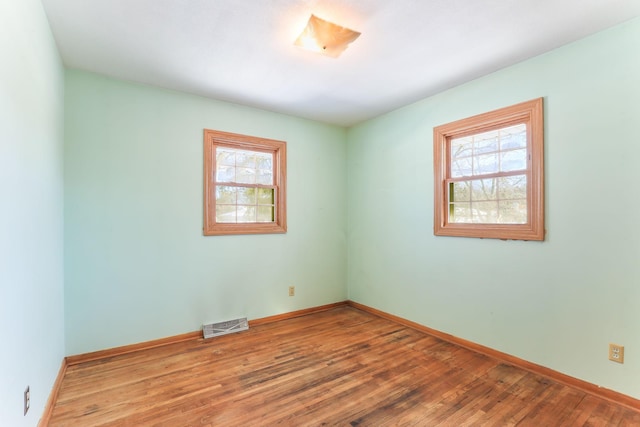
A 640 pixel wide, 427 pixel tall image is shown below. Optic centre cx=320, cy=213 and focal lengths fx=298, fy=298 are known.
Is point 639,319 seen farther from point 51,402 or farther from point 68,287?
point 68,287

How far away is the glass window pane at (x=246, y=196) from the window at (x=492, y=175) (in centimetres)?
221

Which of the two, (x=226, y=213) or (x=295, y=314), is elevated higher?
(x=226, y=213)

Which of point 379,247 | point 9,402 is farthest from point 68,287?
point 379,247

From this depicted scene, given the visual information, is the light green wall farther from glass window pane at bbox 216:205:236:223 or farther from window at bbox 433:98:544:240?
window at bbox 433:98:544:240

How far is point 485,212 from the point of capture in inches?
118

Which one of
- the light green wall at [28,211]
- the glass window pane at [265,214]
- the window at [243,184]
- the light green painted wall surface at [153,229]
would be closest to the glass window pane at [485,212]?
the light green painted wall surface at [153,229]

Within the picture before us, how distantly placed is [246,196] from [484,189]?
270cm

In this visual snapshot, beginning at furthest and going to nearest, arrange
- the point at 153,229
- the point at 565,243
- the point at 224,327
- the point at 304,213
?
the point at 304,213 < the point at 224,327 < the point at 153,229 < the point at 565,243

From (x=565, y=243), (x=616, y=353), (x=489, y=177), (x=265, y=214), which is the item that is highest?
(x=489, y=177)

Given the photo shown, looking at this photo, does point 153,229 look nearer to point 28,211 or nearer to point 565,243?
→ point 28,211

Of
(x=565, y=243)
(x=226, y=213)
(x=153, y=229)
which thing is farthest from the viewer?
(x=226, y=213)

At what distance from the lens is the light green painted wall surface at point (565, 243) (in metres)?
2.10

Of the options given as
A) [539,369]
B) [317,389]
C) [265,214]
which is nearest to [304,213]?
[265,214]

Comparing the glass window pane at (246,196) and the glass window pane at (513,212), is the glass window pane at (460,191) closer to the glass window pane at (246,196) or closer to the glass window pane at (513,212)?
the glass window pane at (513,212)
